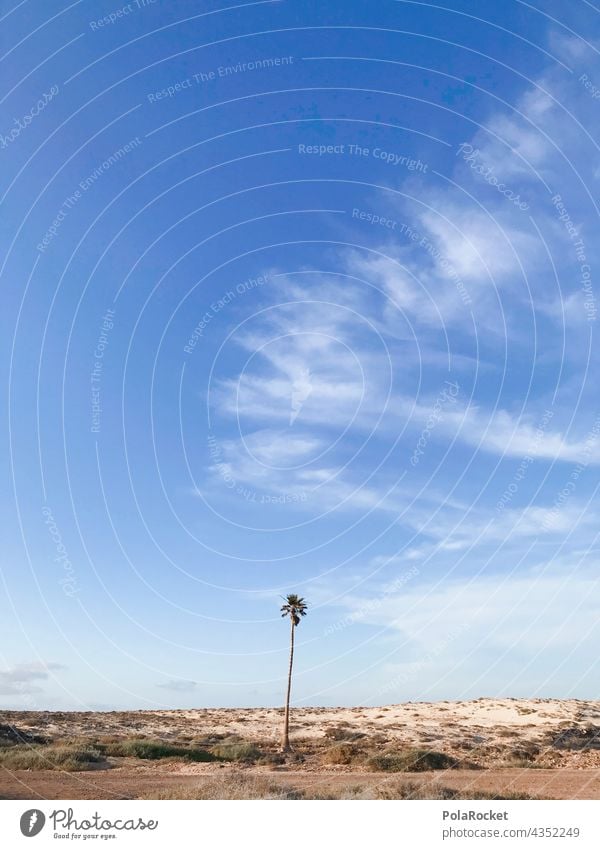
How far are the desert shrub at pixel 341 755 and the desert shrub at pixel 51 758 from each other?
Result: 51.3 ft

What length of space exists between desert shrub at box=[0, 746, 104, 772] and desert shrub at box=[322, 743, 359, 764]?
51.3ft

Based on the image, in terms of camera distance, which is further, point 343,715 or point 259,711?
point 259,711

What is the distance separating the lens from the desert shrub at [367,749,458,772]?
135ft

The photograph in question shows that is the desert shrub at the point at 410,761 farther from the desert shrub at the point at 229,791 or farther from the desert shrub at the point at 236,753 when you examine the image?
Result: the desert shrub at the point at 229,791

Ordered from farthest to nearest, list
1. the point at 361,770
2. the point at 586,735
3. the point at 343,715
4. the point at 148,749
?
the point at 343,715
the point at 586,735
the point at 148,749
the point at 361,770

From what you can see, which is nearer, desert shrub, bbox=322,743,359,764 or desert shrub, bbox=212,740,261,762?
desert shrub, bbox=322,743,359,764

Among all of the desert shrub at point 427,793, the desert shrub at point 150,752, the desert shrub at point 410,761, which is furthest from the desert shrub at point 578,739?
the desert shrub at point 427,793

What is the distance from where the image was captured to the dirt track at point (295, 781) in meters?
28.8

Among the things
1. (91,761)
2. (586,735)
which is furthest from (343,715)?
(91,761)
